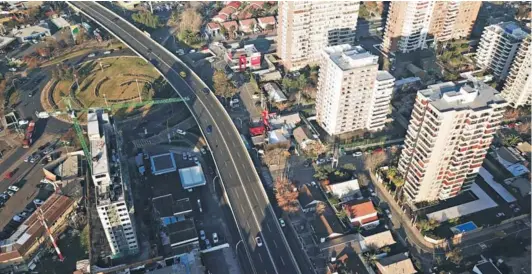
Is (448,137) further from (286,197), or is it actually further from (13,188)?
(13,188)

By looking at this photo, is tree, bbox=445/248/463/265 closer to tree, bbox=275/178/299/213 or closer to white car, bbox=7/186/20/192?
tree, bbox=275/178/299/213

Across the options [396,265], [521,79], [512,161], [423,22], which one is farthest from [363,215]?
[423,22]

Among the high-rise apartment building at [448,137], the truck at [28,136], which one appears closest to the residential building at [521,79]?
the high-rise apartment building at [448,137]

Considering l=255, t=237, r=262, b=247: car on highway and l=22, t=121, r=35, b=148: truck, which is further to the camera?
l=22, t=121, r=35, b=148: truck

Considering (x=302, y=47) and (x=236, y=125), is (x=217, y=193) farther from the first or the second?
(x=302, y=47)

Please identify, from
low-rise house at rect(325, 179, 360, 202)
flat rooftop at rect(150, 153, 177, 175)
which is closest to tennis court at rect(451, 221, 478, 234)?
low-rise house at rect(325, 179, 360, 202)

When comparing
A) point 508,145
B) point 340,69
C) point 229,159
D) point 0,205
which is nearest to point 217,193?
point 229,159
